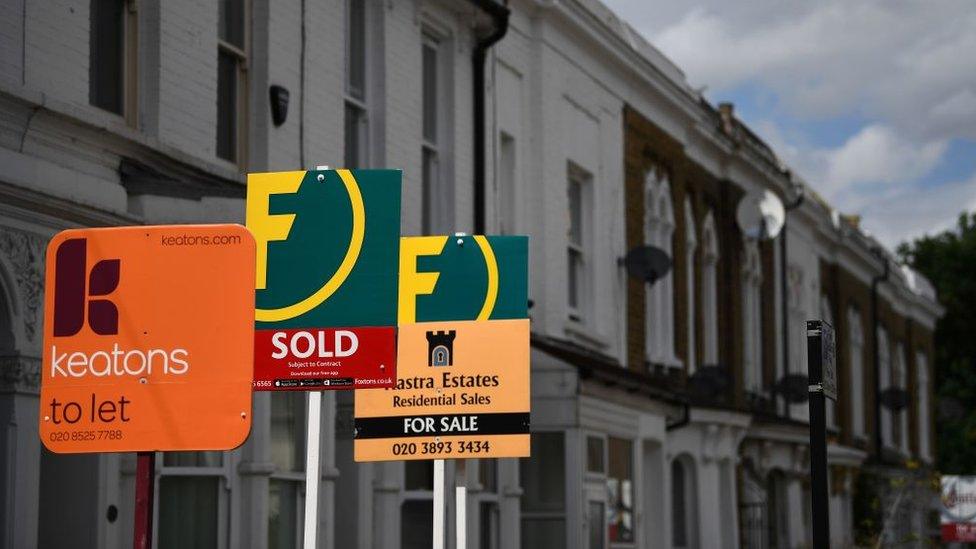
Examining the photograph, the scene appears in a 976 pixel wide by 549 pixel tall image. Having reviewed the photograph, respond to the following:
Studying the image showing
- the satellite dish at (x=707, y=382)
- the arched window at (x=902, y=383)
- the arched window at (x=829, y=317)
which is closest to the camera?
the satellite dish at (x=707, y=382)

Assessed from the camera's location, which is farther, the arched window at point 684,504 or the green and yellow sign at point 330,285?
the arched window at point 684,504

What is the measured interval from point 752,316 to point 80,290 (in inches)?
1060

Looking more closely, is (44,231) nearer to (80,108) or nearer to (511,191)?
(80,108)

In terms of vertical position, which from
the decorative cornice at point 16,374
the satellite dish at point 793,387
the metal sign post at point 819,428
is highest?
the satellite dish at point 793,387

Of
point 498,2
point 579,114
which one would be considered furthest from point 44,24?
point 579,114

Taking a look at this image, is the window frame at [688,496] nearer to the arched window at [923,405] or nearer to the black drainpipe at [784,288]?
the black drainpipe at [784,288]

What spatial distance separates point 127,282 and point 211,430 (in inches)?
26.2

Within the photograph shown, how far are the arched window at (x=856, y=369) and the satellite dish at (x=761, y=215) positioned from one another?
36.5 feet

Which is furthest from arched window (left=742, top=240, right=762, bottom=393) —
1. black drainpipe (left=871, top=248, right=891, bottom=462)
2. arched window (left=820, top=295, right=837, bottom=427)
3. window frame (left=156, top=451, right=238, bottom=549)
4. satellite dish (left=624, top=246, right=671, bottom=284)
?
window frame (left=156, top=451, right=238, bottom=549)

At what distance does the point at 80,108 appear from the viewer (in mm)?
12445

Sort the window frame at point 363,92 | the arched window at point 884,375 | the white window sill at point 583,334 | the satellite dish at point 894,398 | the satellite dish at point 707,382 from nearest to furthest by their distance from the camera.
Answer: the window frame at point 363,92
the white window sill at point 583,334
the satellite dish at point 707,382
the satellite dish at point 894,398
the arched window at point 884,375

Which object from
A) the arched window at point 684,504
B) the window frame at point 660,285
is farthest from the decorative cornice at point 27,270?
the arched window at point 684,504

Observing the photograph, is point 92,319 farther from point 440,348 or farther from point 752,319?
point 752,319

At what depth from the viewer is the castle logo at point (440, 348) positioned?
10969 millimetres
